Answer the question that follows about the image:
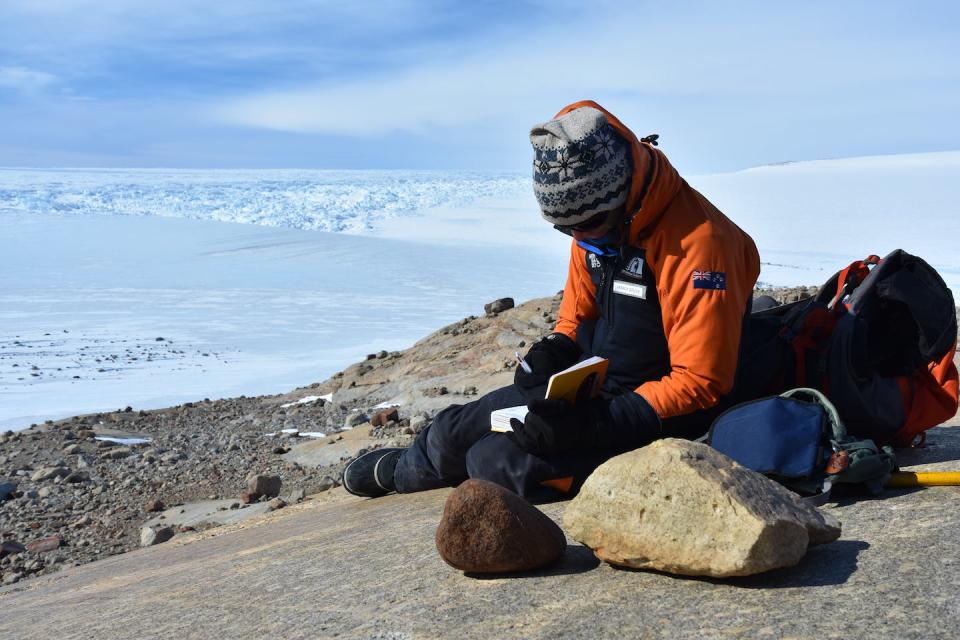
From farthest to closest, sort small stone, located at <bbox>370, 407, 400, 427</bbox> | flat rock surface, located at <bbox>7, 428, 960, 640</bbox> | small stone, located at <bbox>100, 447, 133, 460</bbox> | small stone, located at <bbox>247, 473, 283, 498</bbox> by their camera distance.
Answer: small stone, located at <bbox>100, 447, 133, 460</bbox> < small stone, located at <bbox>370, 407, 400, 427</bbox> < small stone, located at <bbox>247, 473, 283, 498</bbox> < flat rock surface, located at <bbox>7, 428, 960, 640</bbox>

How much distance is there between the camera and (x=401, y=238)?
3347 cm

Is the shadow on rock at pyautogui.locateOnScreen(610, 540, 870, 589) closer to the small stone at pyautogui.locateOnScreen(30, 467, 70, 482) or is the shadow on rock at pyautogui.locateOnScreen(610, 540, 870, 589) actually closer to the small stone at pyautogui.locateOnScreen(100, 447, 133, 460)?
the small stone at pyautogui.locateOnScreen(30, 467, 70, 482)

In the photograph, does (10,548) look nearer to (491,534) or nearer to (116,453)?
(116,453)

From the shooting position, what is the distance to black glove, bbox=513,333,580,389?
10.5 ft

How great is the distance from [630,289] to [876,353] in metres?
0.87

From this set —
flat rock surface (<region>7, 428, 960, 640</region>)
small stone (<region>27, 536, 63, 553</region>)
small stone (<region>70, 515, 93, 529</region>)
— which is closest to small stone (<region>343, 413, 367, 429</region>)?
small stone (<region>70, 515, 93, 529</region>)

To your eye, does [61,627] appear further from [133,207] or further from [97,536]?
[133,207]

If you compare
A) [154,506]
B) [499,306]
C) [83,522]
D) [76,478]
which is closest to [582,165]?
[154,506]

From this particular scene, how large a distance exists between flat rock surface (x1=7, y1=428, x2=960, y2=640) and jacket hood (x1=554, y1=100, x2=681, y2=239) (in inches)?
36.5

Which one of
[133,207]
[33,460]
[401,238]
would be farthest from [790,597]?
[133,207]

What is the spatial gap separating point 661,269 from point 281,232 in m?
33.2

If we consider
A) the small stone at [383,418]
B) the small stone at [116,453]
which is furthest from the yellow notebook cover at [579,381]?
the small stone at [116,453]

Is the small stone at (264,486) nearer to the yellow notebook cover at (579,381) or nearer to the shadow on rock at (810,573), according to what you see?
the yellow notebook cover at (579,381)

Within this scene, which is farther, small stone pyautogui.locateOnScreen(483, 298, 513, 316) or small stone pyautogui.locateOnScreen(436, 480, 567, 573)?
small stone pyautogui.locateOnScreen(483, 298, 513, 316)
